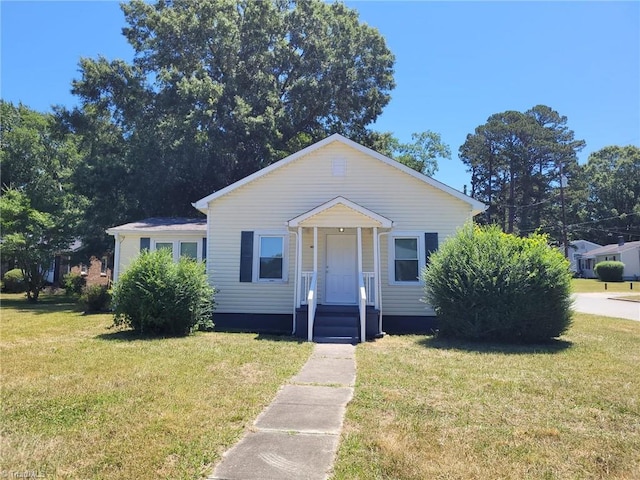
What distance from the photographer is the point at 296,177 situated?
45.3ft

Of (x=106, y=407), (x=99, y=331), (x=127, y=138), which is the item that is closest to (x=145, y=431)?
(x=106, y=407)

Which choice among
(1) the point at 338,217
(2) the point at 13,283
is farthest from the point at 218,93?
(2) the point at 13,283

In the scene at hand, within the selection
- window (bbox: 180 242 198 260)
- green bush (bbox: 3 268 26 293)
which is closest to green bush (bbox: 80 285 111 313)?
window (bbox: 180 242 198 260)

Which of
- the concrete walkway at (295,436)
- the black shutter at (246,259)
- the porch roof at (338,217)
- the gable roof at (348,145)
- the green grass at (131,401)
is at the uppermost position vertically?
the gable roof at (348,145)

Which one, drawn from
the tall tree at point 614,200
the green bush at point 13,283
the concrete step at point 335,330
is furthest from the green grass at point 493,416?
the tall tree at point 614,200

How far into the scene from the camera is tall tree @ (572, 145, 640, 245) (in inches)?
2346

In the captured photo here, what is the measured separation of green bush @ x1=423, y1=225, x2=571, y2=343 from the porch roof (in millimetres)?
2435

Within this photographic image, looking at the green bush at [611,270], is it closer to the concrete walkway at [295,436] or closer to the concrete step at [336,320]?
the concrete step at [336,320]

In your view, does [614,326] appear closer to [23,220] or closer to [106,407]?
[106,407]

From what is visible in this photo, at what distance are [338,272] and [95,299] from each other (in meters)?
9.32

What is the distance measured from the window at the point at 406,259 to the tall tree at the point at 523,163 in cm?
4722

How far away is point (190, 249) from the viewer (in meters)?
15.4

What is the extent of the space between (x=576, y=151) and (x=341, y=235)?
53.2 meters

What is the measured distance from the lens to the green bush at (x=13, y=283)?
91.7 ft
